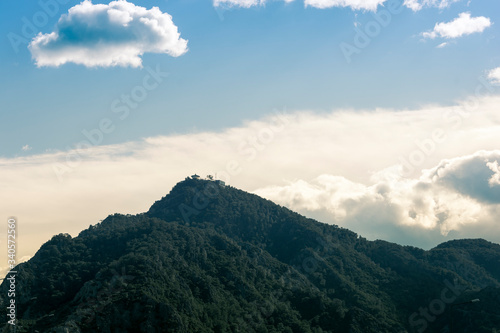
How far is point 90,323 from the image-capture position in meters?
147

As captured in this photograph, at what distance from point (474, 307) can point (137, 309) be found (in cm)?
13011

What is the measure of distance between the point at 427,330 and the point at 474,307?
2032 cm

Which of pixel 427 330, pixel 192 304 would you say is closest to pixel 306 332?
pixel 192 304

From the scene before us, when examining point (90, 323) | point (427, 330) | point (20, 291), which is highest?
point (20, 291)

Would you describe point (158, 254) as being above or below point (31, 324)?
above

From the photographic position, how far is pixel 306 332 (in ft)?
569

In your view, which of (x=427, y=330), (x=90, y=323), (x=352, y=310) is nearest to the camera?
(x=90, y=323)

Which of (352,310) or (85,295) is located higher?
(85,295)

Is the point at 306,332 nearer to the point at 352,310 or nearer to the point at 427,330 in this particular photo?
the point at 352,310

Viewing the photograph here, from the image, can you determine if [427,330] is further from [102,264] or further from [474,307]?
[102,264]

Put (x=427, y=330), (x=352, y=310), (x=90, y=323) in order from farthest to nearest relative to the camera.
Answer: (x=427, y=330) < (x=352, y=310) < (x=90, y=323)

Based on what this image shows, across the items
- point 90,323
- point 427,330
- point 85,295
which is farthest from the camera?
point 427,330

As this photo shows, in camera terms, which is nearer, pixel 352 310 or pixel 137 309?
pixel 137 309

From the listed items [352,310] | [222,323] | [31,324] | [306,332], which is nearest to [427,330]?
[352,310]
